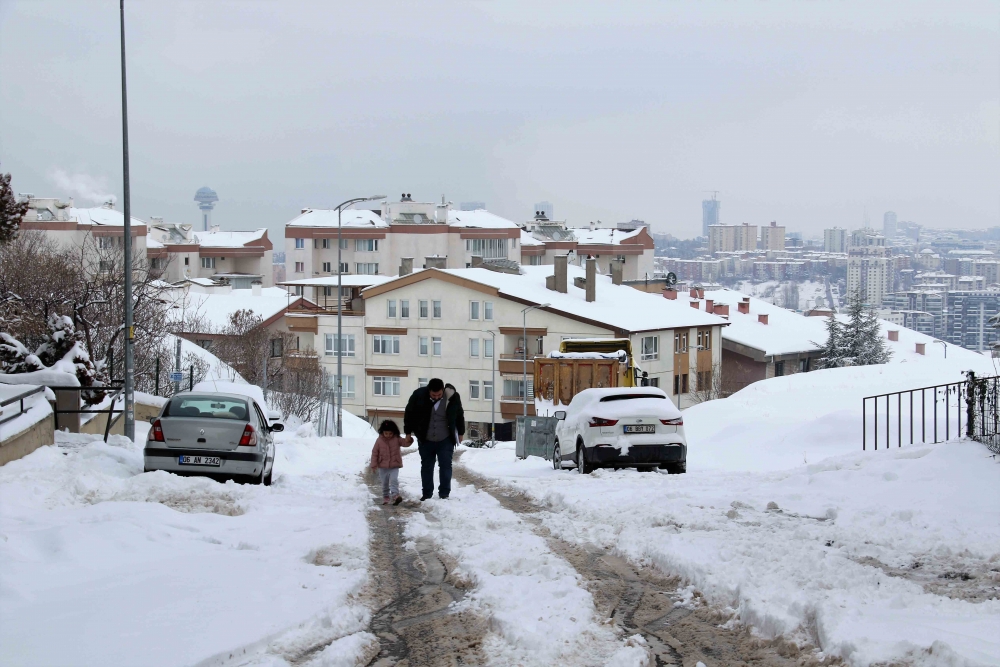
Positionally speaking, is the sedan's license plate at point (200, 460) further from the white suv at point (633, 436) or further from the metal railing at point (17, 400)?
the white suv at point (633, 436)

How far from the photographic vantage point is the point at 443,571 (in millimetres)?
9211

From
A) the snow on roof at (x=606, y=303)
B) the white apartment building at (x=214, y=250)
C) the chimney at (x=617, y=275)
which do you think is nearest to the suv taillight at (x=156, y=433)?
the snow on roof at (x=606, y=303)

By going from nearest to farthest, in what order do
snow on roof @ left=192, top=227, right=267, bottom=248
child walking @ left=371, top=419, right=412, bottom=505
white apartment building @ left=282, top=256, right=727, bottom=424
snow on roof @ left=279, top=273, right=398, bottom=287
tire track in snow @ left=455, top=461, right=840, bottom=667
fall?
tire track in snow @ left=455, top=461, right=840, bottom=667 < child walking @ left=371, top=419, right=412, bottom=505 < white apartment building @ left=282, top=256, right=727, bottom=424 < snow on roof @ left=279, top=273, right=398, bottom=287 < snow on roof @ left=192, top=227, right=267, bottom=248

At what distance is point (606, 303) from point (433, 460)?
6348 cm

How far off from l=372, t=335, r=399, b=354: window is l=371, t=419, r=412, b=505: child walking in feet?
209

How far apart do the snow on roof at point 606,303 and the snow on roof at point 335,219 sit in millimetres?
59326

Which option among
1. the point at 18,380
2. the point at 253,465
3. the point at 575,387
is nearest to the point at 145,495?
the point at 253,465

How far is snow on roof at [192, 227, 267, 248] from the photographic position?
503 ft

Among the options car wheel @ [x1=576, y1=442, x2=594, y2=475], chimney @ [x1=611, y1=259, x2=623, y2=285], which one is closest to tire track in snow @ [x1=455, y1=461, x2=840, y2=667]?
car wheel @ [x1=576, y1=442, x2=594, y2=475]

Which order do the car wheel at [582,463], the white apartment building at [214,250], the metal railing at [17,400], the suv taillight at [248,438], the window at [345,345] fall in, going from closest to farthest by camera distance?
the metal railing at [17,400] < the suv taillight at [248,438] < the car wheel at [582,463] < the window at [345,345] < the white apartment building at [214,250]

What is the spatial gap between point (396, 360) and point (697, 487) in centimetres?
6424

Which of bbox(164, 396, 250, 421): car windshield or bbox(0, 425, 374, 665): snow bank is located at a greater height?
bbox(164, 396, 250, 421): car windshield

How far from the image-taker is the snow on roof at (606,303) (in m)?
73.1

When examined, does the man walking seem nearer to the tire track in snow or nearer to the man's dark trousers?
the man's dark trousers
